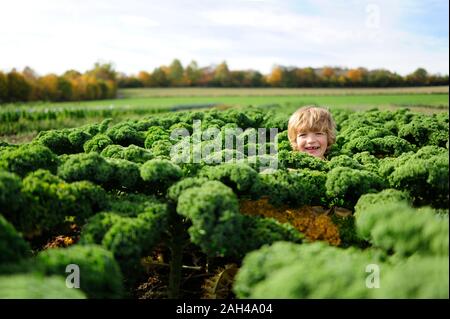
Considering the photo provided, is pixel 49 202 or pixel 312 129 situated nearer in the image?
pixel 49 202

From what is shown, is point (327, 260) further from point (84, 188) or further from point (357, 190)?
point (84, 188)

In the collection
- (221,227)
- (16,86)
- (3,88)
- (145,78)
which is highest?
(145,78)

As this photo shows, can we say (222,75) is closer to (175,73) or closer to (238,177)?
(175,73)

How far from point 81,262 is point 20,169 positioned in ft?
6.95

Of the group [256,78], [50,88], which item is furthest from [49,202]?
[256,78]

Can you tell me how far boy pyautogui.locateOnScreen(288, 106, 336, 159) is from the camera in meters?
8.81

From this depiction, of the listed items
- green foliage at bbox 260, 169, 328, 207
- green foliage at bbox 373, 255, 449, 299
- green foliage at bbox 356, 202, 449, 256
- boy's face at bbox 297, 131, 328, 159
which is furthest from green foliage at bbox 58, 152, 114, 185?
boy's face at bbox 297, 131, 328, 159

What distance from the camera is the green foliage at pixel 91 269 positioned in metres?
3.90

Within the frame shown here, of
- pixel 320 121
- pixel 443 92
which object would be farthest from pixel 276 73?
pixel 320 121

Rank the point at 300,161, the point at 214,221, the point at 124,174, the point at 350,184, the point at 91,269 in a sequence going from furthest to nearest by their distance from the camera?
the point at 300,161 → the point at 350,184 → the point at 124,174 → the point at 214,221 → the point at 91,269

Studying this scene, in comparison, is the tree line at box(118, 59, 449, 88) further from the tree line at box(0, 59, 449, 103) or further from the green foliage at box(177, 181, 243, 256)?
the green foliage at box(177, 181, 243, 256)

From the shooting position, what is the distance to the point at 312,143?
884 centimetres

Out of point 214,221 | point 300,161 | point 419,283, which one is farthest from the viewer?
point 300,161

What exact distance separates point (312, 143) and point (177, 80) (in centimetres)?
10262
